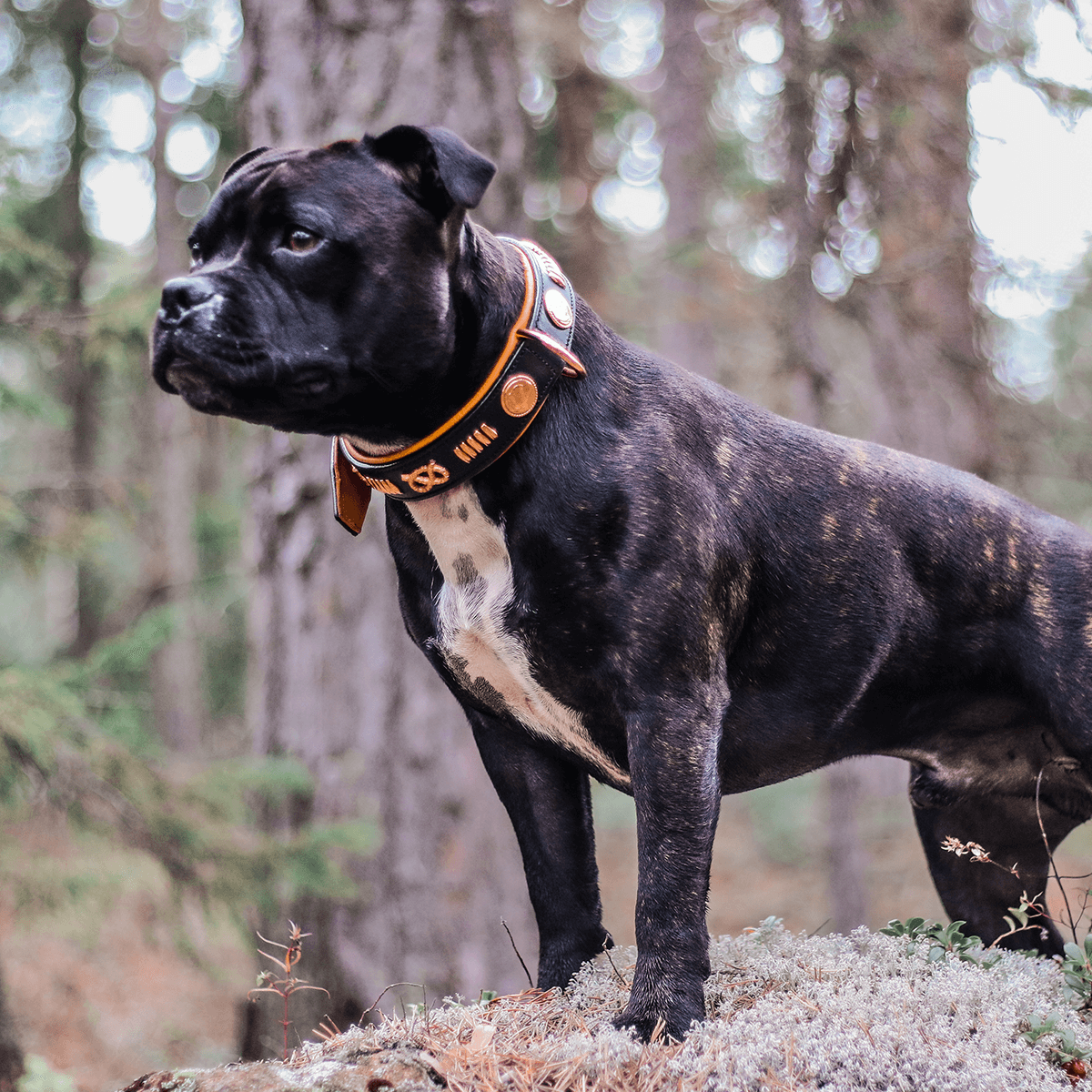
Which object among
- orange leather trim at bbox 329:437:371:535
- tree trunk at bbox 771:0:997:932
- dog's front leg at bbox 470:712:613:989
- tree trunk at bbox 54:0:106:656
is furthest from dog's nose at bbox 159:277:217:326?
tree trunk at bbox 54:0:106:656

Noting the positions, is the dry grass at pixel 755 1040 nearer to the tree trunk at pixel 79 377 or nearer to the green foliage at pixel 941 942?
the green foliage at pixel 941 942

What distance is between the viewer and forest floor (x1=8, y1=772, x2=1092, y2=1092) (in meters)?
5.76

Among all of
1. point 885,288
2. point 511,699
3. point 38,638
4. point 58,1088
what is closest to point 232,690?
point 38,638

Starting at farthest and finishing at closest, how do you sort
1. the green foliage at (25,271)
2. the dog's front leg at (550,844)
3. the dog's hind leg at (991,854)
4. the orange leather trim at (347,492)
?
the green foliage at (25,271) → the dog's hind leg at (991,854) → the dog's front leg at (550,844) → the orange leather trim at (347,492)

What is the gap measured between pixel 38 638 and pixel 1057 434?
64.3 ft

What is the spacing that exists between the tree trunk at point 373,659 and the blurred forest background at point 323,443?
18 millimetres

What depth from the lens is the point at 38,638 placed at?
71.4ft

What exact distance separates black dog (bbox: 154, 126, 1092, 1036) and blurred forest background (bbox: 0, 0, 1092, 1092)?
2.12 m

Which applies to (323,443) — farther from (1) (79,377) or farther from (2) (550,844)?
(1) (79,377)

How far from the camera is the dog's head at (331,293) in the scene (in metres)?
2.46

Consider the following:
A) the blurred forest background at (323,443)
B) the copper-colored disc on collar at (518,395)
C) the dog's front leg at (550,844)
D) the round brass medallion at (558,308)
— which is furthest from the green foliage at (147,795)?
the round brass medallion at (558,308)

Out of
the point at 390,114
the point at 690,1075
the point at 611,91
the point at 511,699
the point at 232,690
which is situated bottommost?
the point at 232,690

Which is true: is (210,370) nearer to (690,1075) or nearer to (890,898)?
(690,1075)

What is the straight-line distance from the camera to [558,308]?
2.69m
